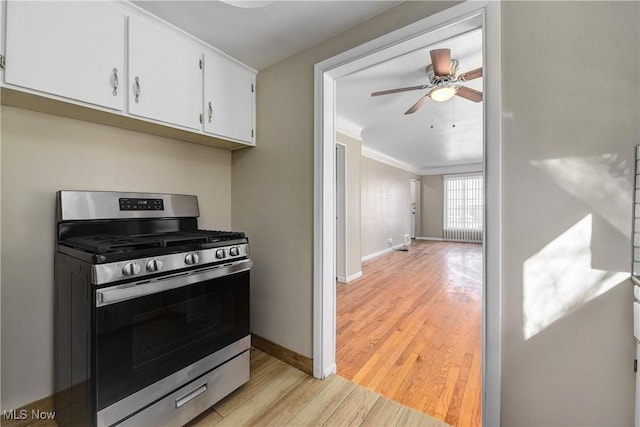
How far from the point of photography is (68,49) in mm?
1245

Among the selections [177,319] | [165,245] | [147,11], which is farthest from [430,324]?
[147,11]

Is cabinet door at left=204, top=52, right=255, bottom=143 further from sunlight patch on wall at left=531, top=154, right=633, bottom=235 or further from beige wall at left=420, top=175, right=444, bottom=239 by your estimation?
beige wall at left=420, top=175, right=444, bottom=239

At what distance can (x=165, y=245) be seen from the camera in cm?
126

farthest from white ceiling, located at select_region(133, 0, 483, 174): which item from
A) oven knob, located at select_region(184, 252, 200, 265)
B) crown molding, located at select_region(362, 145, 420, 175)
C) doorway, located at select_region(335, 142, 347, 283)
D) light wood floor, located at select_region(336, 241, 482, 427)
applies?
light wood floor, located at select_region(336, 241, 482, 427)

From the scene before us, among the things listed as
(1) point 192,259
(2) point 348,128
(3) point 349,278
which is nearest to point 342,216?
(3) point 349,278

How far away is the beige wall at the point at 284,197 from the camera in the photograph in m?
1.83

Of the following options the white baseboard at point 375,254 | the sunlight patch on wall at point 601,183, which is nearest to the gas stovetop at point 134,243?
the sunlight patch on wall at point 601,183

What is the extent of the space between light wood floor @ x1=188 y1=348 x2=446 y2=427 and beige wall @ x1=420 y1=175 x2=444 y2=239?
8.02 metres

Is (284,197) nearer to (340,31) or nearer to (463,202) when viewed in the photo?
(340,31)

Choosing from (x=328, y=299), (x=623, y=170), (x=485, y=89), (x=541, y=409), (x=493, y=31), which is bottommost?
(x=541, y=409)

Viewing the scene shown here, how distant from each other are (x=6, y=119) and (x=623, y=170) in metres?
2.77

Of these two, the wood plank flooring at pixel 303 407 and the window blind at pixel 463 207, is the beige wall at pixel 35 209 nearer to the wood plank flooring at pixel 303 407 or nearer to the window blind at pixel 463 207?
the wood plank flooring at pixel 303 407

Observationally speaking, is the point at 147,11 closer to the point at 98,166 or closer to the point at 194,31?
the point at 194,31

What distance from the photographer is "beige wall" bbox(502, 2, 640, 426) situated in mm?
950
